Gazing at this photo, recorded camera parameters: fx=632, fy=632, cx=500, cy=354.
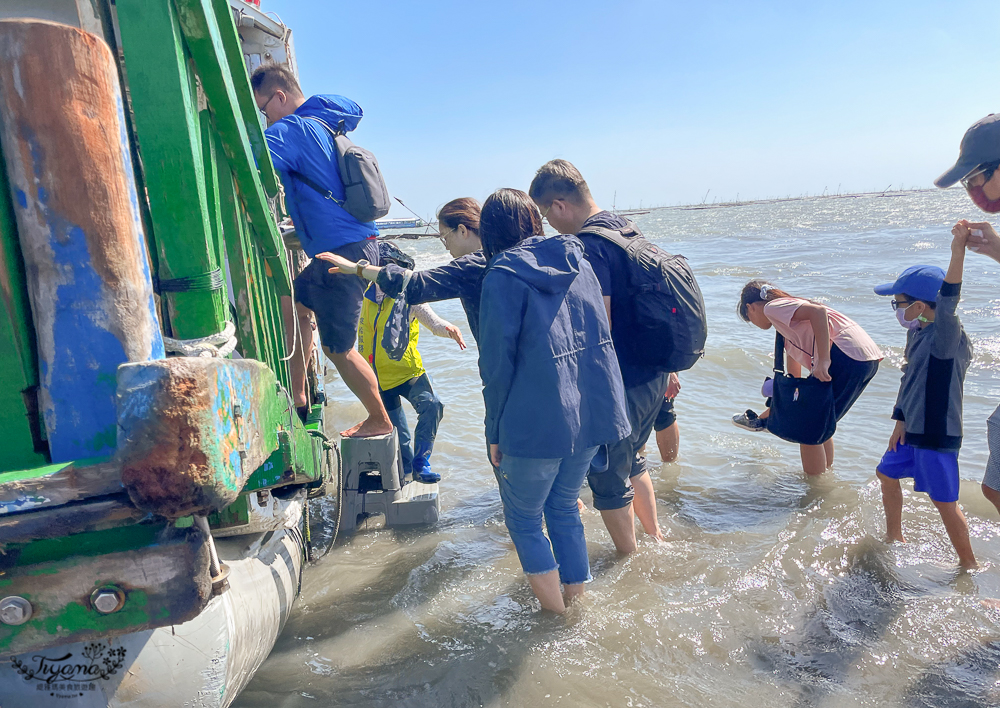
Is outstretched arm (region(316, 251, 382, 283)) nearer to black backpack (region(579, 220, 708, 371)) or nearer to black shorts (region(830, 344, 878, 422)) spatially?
black backpack (region(579, 220, 708, 371))

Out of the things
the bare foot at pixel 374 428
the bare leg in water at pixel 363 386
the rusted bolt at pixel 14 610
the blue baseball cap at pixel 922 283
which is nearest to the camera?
the rusted bolt at pixel 14 610

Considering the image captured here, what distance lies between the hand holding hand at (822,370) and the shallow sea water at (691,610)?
2.86 ft

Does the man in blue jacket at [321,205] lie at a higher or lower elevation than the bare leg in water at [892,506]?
higher

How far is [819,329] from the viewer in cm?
405

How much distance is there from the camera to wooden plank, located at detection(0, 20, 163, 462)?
1.12 meters

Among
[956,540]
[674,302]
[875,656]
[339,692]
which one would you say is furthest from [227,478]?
[956,540]

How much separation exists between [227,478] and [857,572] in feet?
11.1

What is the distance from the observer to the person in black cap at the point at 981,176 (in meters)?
2.78

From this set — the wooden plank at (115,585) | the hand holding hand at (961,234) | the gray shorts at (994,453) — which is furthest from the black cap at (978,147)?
the wooden plank at (115,585)

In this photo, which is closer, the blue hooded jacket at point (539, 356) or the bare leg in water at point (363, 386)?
the blue hooded jacket at point (539, 356)

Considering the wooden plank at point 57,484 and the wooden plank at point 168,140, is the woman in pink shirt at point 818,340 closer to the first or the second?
the wooden plank at point 168,140

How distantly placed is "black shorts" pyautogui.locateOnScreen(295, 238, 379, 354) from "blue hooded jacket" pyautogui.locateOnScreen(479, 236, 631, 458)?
1261 mm

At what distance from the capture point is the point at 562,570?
3.03m

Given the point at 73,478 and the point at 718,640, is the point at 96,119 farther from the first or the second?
the point at 718,640
